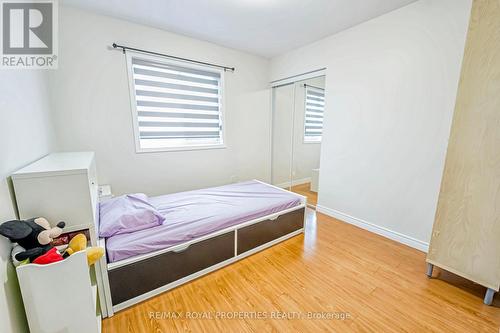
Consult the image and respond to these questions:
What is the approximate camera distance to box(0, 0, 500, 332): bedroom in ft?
4.37

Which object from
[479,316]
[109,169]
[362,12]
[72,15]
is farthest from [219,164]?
[479,316]

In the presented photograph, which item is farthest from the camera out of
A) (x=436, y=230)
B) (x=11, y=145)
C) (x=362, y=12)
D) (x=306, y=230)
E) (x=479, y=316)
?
(x=306, y=230)

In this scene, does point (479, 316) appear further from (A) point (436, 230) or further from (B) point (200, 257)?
(B) point (200, 257)

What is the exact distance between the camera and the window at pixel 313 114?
3133mm

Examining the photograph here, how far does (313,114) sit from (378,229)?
6.53ft

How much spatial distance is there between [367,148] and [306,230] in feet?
4.35

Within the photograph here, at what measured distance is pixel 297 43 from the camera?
2.97m

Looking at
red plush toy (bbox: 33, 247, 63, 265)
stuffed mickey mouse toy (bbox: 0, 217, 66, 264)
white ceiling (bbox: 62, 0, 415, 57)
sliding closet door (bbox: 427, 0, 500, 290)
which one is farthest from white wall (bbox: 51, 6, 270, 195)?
sliding closet door (bbox: 427, 0, 500, 290)

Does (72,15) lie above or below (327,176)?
above

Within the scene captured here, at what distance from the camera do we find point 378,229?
2500 mm

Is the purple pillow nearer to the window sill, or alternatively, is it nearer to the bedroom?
the bedroom

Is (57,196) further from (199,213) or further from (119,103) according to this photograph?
(119,103)

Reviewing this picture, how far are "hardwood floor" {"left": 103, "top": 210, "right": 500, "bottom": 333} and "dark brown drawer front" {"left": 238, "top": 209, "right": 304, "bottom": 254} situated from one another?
Result: 15cm

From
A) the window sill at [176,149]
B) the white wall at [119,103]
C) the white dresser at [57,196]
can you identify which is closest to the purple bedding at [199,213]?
the white dresser at [57,196]
